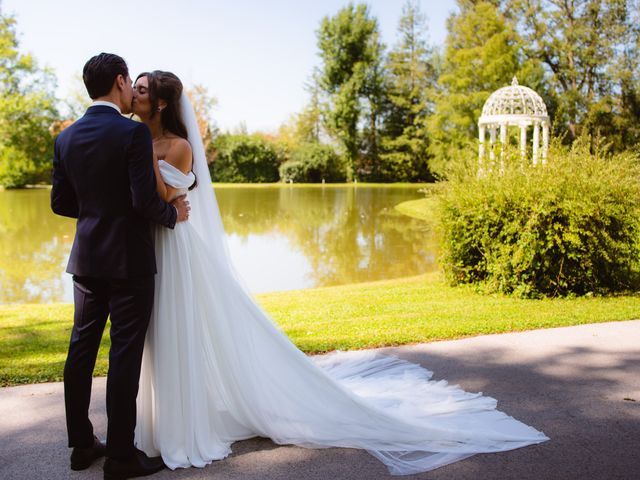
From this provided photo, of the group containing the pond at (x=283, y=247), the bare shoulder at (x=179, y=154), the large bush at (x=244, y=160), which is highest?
the large bush at (x=244, y=160)

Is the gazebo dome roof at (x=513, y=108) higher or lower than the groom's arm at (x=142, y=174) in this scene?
higher

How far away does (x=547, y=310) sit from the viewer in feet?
23.3

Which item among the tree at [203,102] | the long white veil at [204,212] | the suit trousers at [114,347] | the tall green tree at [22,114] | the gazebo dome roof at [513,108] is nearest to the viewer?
the suit trousers at [114,347]

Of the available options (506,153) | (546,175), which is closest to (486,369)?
(546,175)

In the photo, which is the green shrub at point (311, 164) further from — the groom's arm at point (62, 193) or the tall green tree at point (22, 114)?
the groom's arm at point (62, 193)

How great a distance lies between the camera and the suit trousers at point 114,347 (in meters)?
2.96

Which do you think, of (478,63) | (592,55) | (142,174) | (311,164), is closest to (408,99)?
(311,164)

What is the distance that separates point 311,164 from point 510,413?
4103 centimetres

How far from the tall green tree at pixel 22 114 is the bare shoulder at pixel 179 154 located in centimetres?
4127

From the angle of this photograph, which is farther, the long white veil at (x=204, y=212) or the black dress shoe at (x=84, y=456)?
the long white veil at (x=204, y=212)

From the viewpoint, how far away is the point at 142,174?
2.82 meters

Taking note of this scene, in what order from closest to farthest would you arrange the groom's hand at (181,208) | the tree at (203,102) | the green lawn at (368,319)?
the groom's hand at (181,208)
the green lawn at (368,319)
the tree at (203,102)

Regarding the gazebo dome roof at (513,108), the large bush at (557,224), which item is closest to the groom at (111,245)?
the large bush at (557,224)

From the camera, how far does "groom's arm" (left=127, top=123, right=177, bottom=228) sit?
281 cm
